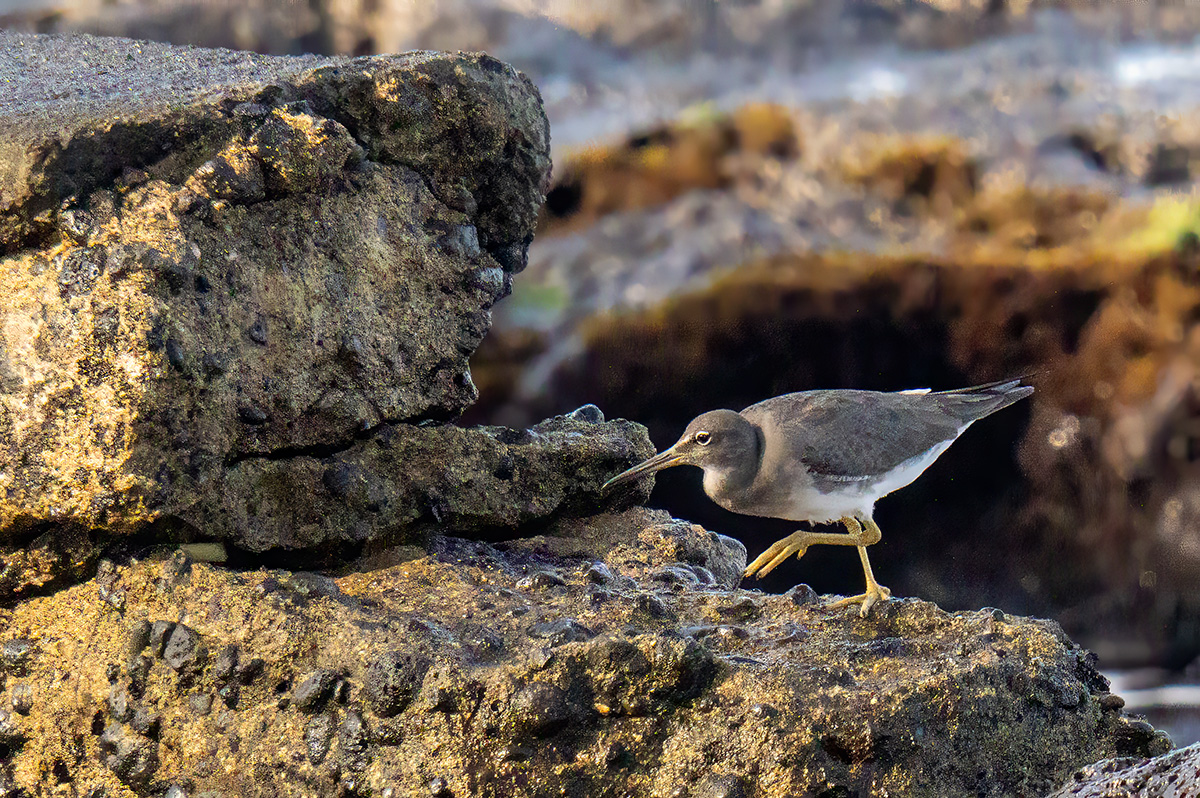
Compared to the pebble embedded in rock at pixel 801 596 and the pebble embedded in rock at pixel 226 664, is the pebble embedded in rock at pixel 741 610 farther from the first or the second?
the pebble embedded in rock at pixel 226 664

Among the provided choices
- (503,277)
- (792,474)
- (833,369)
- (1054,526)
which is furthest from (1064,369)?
(503,277)

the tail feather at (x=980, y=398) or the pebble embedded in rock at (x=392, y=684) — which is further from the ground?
the tail feather at (x=980, y=398)

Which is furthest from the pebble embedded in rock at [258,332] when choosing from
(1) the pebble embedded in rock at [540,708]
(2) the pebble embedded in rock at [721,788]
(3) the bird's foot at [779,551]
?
(3) the bird's foot at [779,551]

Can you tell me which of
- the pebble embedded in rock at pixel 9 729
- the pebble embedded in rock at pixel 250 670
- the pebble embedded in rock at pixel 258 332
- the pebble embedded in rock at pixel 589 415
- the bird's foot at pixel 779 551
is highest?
Answer: the pebble embedded in rock at pixel 258 332

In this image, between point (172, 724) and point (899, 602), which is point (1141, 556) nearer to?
point (899, 602)

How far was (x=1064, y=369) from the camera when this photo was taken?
3.38 metres

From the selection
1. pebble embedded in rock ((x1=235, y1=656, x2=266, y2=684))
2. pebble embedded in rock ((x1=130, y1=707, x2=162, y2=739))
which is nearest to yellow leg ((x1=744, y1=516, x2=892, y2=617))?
pebble embedded in rock ((x1=235, y1=656, x2=266, y2=684))

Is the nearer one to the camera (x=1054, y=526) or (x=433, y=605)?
(x=433, y=605)

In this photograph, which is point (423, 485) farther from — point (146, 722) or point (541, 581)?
point (146, 722)

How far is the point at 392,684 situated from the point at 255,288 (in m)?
0.65

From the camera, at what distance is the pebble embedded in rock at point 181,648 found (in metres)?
1.50

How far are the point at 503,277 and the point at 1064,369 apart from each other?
2.08 m

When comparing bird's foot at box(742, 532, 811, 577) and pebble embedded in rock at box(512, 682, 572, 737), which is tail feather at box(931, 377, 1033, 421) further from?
pebble embedded in rock at box(512, 682, 572, 737)

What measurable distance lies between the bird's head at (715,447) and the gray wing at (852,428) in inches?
2.7
